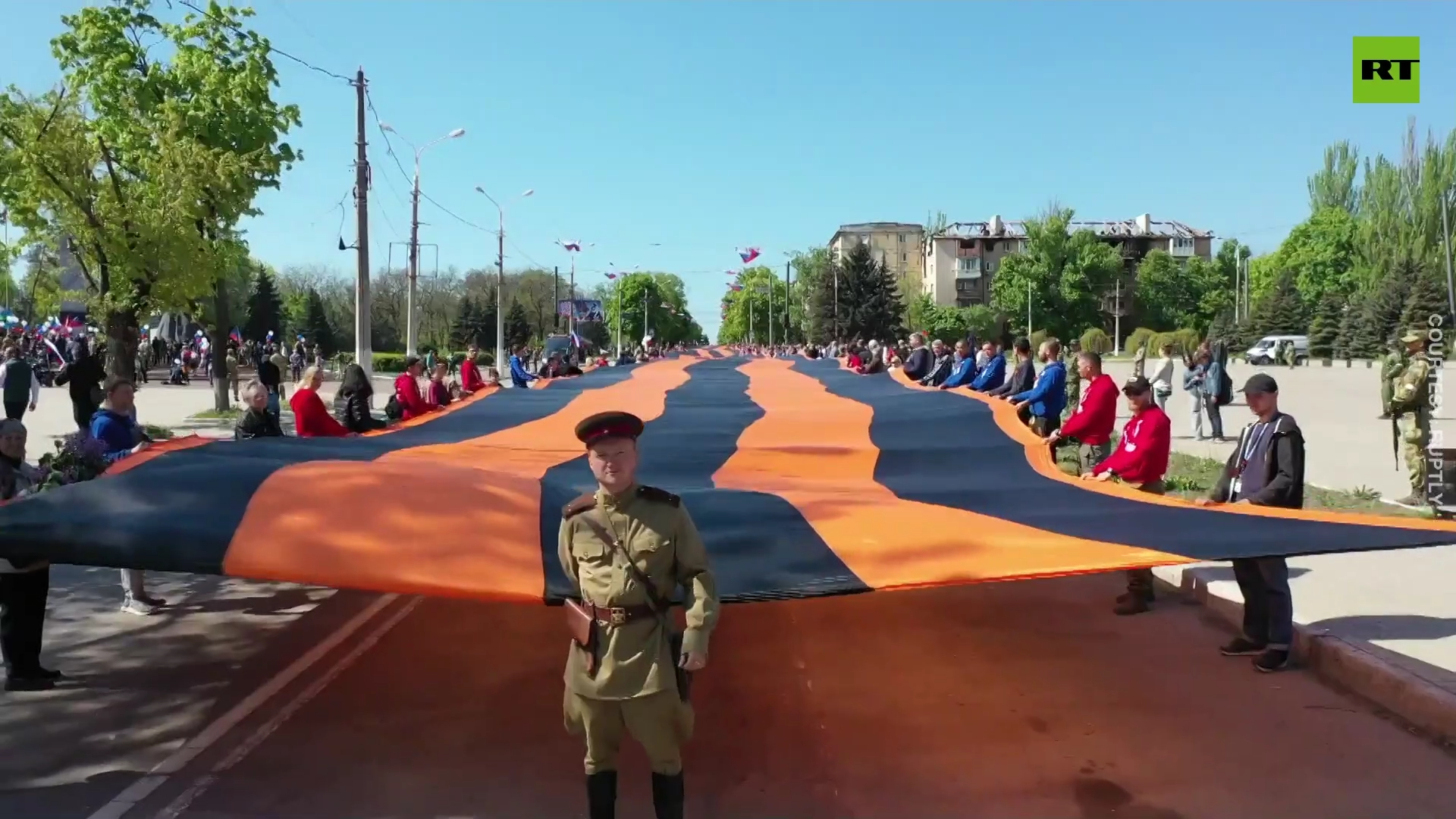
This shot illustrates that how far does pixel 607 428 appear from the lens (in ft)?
11.7

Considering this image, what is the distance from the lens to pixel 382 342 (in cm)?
7881

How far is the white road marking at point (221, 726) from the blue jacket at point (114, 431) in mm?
1617

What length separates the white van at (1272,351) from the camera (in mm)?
58031

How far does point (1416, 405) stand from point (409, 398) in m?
9.64

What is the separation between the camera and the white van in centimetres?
5803

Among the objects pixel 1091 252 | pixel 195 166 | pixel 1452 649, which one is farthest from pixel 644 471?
pixel 1091 252

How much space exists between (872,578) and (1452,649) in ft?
12.6

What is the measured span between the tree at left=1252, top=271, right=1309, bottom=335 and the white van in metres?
14.2

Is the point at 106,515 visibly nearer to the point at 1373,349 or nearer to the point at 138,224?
the point at 138,224

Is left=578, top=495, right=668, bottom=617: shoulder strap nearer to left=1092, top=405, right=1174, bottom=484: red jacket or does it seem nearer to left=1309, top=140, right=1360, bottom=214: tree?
left=1092, top=405, right=1174, bottom=484: red jacket

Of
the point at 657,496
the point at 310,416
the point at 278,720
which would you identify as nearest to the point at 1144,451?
the point at 657,496

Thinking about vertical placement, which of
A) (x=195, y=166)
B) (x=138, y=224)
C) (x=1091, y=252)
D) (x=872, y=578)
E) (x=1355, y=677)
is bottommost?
(x=1355, y=677)

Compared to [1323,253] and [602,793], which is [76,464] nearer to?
[602,793]

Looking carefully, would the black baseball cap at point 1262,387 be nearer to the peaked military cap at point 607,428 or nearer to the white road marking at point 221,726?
the peaked military cap at point 607,428
